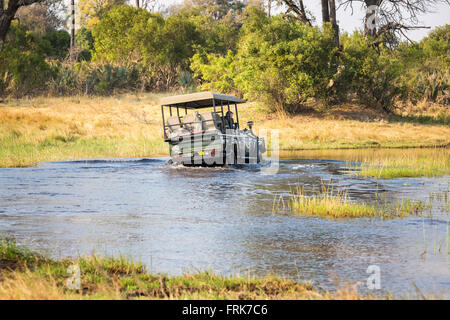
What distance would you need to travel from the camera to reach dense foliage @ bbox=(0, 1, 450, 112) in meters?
35.5

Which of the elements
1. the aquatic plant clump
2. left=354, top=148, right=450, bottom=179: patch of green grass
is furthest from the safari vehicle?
the aquatic plant clump

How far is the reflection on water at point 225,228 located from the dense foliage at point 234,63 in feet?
59.3

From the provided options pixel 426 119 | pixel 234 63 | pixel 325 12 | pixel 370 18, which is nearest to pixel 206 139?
pixel 426 119

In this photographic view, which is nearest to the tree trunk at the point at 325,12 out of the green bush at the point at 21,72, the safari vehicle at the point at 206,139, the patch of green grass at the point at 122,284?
the green bush at the point at 21,72

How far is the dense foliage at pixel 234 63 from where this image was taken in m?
35.5

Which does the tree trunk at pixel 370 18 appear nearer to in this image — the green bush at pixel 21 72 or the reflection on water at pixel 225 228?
the green bush at pixel 21 72

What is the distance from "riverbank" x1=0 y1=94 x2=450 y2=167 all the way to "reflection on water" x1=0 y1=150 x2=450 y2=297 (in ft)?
27.7

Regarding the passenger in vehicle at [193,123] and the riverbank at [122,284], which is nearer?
the riverbank at [122,284]

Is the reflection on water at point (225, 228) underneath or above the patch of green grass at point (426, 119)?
underneath

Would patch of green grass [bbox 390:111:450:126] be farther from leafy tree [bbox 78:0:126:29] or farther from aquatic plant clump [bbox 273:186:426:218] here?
leafy tree [bbox 78:0:126:29]

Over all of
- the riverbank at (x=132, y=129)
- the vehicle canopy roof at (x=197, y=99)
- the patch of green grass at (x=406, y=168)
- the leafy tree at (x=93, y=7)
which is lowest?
the patch of green grass at (x=406, y=168)

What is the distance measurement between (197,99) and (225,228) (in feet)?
36.9

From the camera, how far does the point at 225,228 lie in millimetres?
10539

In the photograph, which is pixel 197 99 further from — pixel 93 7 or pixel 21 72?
pixel 93 7
